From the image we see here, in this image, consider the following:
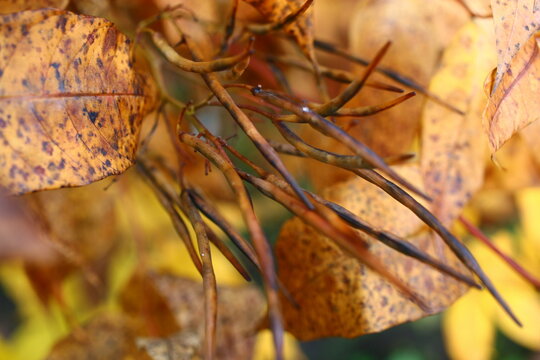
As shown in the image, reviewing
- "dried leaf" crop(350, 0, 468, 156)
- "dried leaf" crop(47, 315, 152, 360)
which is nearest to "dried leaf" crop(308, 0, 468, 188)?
"dried leaf" crop(350, 0, 468, 156)

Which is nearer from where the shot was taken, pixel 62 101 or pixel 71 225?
pixel 62 101

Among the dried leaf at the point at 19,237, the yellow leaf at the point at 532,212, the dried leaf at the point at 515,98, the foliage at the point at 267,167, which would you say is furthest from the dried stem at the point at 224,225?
the yellow leaf at the point at 532,212

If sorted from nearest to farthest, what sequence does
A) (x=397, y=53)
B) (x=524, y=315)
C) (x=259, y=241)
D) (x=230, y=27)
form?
1. (x=259, y=241)
2. (x=230, y=27)
3. (x=397, y=53)
4. (x=524, y=315)

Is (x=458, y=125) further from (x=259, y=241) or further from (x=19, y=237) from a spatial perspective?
(x=19, y=237)

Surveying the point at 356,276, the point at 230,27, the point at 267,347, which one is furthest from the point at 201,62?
the point at 267,347

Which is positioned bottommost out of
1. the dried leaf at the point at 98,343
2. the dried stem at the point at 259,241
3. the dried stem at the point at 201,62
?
the dried leaf at the point at 98,343

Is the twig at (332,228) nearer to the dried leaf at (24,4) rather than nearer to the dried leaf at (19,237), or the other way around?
the dried leaf at (24,4)
